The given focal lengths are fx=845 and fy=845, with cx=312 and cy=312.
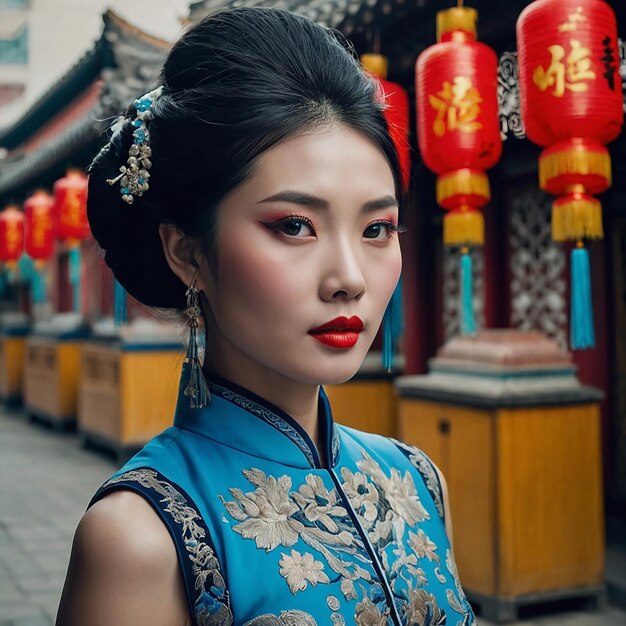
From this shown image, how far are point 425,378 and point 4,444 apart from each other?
22.5 feet

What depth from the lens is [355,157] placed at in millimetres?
1182

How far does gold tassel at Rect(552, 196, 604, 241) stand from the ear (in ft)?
7.90

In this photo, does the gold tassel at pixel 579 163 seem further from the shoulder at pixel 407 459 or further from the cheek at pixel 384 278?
the cheek at pixel 384 278

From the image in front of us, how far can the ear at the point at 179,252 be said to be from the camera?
1.23m

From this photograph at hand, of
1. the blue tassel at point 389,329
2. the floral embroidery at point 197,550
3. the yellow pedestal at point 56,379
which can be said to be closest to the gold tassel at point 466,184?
the blue tassel at point 389,329

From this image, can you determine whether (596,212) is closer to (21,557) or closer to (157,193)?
(157,193)

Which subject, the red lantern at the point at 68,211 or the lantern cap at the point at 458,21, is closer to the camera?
the lantern cap at the point at 458,21

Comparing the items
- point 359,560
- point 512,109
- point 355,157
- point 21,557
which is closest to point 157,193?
point 355,157

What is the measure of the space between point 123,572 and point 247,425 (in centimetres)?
30

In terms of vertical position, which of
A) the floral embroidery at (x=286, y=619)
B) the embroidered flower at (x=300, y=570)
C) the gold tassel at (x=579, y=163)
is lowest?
the floral embroidery at (x=286, y=619)

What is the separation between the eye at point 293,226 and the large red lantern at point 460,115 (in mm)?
2807

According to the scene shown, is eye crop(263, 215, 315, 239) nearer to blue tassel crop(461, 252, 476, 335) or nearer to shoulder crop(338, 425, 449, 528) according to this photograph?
shoulder crop(338, 425, 449, 528)

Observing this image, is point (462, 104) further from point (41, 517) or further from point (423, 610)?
point (41, 517)

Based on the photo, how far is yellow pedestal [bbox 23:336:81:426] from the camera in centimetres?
1057
